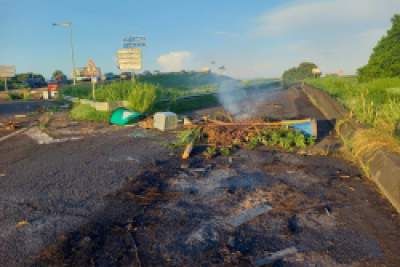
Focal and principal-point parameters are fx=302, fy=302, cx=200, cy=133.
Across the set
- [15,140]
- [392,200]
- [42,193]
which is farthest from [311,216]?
[15,140]

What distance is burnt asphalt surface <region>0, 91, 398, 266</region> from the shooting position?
3.78 metres

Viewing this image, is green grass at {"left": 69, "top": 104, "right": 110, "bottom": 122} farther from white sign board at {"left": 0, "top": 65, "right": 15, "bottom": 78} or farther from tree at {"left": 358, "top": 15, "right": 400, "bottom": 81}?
tree at {"left": 358, "top": 15, "right": 400, "bottom": 81}

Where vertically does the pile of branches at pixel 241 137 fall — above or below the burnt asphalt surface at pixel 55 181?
above

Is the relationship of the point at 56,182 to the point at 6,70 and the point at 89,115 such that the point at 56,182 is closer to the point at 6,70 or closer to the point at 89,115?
the point at 89,115

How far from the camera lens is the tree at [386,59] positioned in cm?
3103

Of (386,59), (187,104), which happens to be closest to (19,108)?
(187,104)

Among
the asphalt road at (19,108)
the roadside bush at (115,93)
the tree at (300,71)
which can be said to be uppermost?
the tree at (300,71)

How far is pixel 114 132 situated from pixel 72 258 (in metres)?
7.99

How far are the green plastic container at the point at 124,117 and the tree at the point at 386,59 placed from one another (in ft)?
93.3

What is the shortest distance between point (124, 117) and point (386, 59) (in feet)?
101

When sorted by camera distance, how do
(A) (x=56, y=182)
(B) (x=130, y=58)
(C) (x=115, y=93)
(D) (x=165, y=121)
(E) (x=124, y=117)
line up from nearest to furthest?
(A) (x=56, y=182) → (D) (x=165, y=121) → (E) (x=124, y=117) → (C) (x=115, y=93) → (B) (x=130, y=58)

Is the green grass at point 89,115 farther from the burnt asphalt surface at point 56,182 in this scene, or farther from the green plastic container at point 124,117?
the burnt asphalt surface at point 56,182

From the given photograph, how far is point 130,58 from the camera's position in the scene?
1880 centimetres

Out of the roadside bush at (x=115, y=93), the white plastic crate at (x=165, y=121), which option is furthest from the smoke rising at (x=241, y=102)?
the roadside bush at (x=115, y=93)
